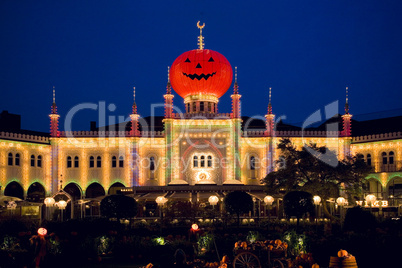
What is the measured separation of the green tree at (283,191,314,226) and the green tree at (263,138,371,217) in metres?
8.41

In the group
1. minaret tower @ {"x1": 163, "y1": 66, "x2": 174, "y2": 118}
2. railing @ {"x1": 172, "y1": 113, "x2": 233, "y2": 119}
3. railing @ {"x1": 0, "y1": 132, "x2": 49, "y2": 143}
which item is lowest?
railing @ {"x1": 0, "y1": 132, "x2": 49, "y2": 143}

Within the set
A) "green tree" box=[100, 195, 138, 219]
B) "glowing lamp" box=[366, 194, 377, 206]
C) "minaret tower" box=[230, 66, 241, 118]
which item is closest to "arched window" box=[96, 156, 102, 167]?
"minaret tower" box=[230, 66, 241, 118]

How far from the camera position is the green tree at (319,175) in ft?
132

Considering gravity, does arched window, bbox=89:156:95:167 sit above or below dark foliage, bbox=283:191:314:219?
above

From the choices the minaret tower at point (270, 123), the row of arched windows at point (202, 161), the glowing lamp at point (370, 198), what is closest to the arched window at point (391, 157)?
the minaret tower at point (270, 123)

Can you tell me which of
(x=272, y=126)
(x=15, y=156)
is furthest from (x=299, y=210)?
(x=15, y=156)

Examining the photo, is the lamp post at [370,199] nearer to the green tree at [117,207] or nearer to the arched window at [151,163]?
the green tree at [117,207]

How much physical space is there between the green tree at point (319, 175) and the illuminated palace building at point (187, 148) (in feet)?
23.7

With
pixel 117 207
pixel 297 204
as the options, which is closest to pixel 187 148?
pixel 117 207

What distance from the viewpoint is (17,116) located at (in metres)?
57.1

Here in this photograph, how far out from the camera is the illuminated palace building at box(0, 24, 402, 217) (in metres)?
49.2

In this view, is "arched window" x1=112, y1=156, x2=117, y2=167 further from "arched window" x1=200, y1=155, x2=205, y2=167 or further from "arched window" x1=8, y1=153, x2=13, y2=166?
"arched window" x1=8, y1=153, x2=13, y2=166

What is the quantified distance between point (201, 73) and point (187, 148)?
6.67 metres

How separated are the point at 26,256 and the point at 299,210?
15.3 metres
